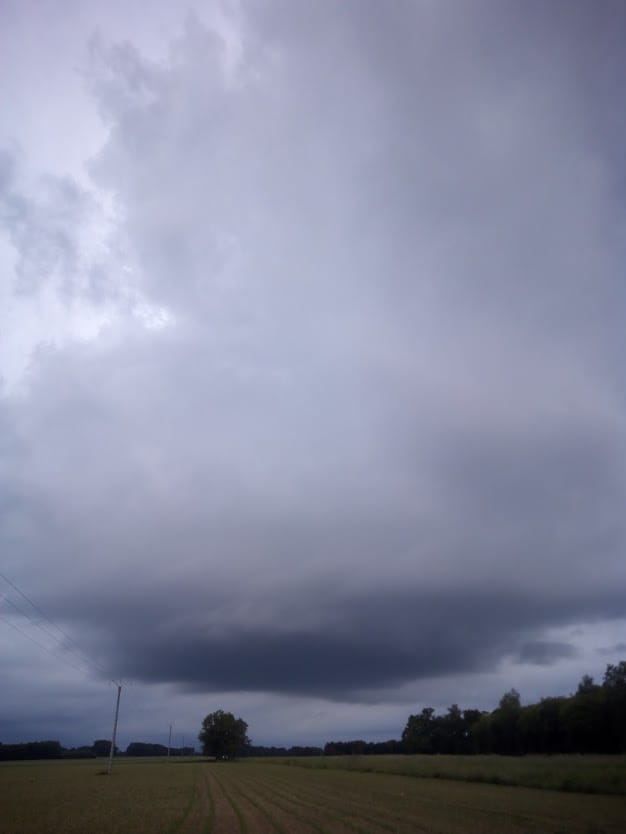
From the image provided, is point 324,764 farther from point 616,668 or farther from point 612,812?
point 612,812

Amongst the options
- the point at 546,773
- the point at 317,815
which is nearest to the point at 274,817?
the point at 317,815

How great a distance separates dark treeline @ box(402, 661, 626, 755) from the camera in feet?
277

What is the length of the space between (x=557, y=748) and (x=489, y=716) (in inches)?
1295

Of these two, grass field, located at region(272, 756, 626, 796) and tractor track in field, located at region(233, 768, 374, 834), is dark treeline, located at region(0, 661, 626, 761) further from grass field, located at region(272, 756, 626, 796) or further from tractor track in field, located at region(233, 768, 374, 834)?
tractor track in field, located at region(233, 768, 374, 834)

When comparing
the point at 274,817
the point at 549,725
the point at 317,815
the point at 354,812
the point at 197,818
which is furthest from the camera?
the point at 549,725

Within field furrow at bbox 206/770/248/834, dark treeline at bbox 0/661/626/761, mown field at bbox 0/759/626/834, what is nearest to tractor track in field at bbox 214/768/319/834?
mown field at bbox 0/759/626/834

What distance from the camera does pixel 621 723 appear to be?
8119 cm

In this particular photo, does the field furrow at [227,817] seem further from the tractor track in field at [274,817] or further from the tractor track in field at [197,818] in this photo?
the tractor track in field at [274,817]

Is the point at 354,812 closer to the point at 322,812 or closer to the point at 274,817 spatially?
the point at 322,812

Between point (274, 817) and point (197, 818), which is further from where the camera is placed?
point (274, 817)

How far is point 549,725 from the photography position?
10156 centimetres

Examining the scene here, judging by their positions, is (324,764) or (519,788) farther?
(324,764)

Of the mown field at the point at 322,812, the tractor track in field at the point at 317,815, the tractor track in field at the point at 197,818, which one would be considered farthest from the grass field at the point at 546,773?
the tractor track in field at the point at 197,818

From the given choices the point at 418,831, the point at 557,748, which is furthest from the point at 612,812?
the point at 557,748
